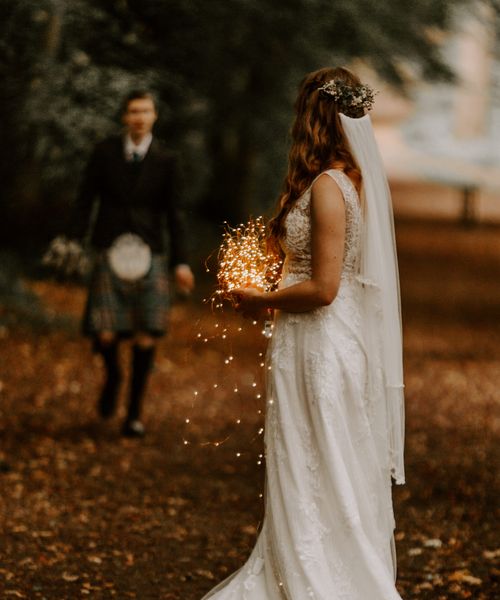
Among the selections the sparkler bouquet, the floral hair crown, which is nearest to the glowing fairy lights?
the sparkler bouquet

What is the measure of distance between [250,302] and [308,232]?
0.35 meters

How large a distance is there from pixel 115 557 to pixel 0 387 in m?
4.47

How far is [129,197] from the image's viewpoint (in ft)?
26.5

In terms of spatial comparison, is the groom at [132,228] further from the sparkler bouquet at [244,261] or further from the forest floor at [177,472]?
the sparkler bouquet at [244,261]

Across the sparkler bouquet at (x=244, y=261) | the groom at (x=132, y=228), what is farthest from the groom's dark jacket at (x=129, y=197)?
the sparkler bouquet at (x=244, y=261)

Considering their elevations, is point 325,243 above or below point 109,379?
above

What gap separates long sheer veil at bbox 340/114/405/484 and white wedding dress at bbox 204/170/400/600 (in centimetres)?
4

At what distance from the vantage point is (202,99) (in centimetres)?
1503

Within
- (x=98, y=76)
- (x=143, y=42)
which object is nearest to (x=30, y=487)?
(x=98, y=76)

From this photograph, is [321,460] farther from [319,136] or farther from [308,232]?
[319,136]

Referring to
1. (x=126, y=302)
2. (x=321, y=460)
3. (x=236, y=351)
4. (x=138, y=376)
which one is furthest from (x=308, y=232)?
(x=236, y=351)

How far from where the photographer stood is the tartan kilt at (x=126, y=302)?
27.0 feet

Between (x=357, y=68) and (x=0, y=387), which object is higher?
(x=357, y=68)

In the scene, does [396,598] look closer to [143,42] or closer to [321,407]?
[321,407]
